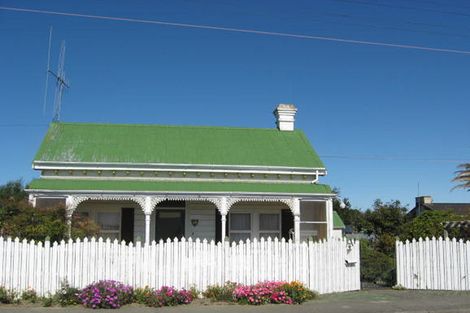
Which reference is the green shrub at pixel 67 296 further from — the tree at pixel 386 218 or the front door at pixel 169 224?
the tree at pixel 386 218

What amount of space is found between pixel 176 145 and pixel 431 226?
1126cm

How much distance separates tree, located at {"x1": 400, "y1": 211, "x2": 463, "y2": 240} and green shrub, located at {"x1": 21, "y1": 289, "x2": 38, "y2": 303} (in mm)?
12178

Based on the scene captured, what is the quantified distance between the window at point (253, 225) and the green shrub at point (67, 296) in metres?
10.5

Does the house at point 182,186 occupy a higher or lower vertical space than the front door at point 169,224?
higher

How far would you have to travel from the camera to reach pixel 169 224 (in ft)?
71.4

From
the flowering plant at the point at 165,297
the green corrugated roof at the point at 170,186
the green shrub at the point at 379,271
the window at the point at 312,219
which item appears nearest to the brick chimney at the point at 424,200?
the window at the point at 312,219

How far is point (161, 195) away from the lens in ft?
65.5

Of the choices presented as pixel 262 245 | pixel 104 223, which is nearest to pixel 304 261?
pixel 262 245

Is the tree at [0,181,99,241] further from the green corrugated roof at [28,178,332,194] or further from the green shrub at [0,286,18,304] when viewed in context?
the green corrugated roof at [28,178,332,194]

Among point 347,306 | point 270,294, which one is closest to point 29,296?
point 270,294

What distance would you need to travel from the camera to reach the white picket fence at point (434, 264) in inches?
569

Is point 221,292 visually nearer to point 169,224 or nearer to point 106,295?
point 106,295

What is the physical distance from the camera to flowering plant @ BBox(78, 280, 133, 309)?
11.7 metres

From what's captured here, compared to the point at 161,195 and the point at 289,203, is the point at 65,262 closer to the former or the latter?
the point at 161,195
